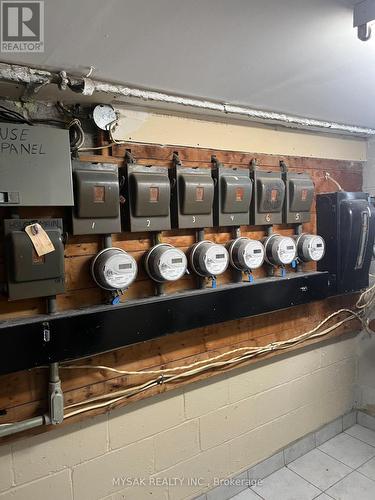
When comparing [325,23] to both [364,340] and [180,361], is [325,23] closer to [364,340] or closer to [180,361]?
[180,361]

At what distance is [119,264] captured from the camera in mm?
1393

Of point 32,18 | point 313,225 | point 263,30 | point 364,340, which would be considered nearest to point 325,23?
point 263,30

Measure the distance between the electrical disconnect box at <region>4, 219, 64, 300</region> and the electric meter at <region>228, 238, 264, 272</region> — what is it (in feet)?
2.83

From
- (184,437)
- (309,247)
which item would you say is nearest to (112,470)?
(184,437)

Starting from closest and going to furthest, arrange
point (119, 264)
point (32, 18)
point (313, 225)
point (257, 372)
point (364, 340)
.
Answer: point (32, 18) → point (119, 264) → point (257, 372) → point (313, 225) → point (364, 340)

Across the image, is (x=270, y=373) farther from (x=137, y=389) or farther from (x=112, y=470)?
(x=112, y=470)

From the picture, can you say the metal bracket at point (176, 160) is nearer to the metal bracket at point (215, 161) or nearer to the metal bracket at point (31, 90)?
the metal bracket at point (215, 161)

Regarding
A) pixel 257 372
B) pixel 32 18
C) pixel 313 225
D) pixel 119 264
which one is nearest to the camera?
pixel 32 18

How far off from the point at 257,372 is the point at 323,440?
85 cm

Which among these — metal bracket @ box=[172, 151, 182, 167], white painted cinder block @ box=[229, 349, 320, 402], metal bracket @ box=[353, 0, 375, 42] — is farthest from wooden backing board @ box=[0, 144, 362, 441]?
metal bracket @ box=[353, 0, 375, 42]

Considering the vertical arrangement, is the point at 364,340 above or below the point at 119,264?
below

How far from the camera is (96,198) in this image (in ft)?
4.51

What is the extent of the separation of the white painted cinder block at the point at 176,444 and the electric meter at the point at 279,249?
951 millimetres

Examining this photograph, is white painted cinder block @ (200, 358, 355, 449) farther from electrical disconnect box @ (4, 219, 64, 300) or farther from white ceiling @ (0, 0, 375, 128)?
white ceiling @ (0, 0, 375, 128)
